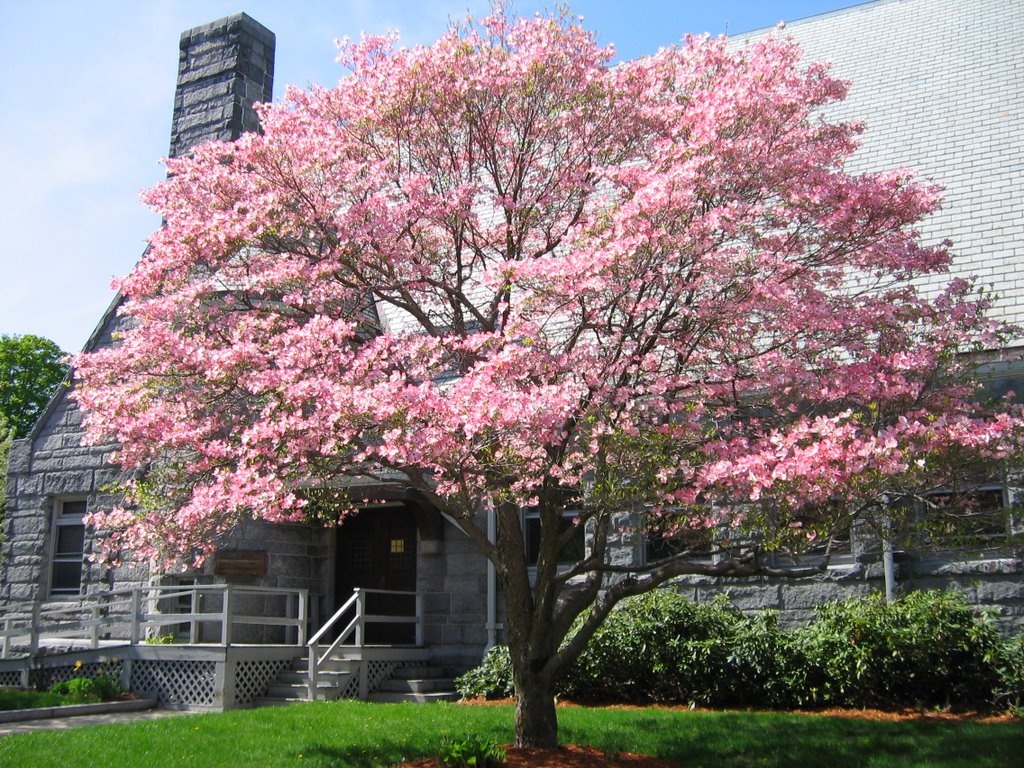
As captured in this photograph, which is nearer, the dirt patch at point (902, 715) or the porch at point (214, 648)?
the dirt patch at point (902, 715)

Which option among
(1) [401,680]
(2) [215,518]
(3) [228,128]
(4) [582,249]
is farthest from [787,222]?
(3) [228,128]

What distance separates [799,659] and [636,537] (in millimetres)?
2679

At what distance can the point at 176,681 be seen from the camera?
13.2 meters

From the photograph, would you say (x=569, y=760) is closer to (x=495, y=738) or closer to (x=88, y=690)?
(x=495, y=738)

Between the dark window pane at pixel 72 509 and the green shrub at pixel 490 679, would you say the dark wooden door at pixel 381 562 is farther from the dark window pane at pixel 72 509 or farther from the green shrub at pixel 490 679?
the dark window pane at pixel 72 509

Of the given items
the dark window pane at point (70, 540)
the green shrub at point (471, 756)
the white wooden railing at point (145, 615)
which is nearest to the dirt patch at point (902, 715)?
the green shrub at point (471, 756)

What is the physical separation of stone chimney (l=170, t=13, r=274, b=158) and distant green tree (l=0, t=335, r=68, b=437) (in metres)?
19.4

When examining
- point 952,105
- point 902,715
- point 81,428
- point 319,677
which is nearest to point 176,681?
point 319,677

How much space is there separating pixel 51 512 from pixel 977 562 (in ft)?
45.9

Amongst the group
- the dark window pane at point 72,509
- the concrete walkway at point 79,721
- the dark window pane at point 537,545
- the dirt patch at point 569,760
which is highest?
the dark window pane at point 72,509

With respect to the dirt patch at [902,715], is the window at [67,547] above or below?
above

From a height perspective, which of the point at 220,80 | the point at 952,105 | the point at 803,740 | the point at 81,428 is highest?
the point at 220,80

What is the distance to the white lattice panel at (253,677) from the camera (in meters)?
13.0

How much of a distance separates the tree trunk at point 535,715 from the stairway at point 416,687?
4386 mm
